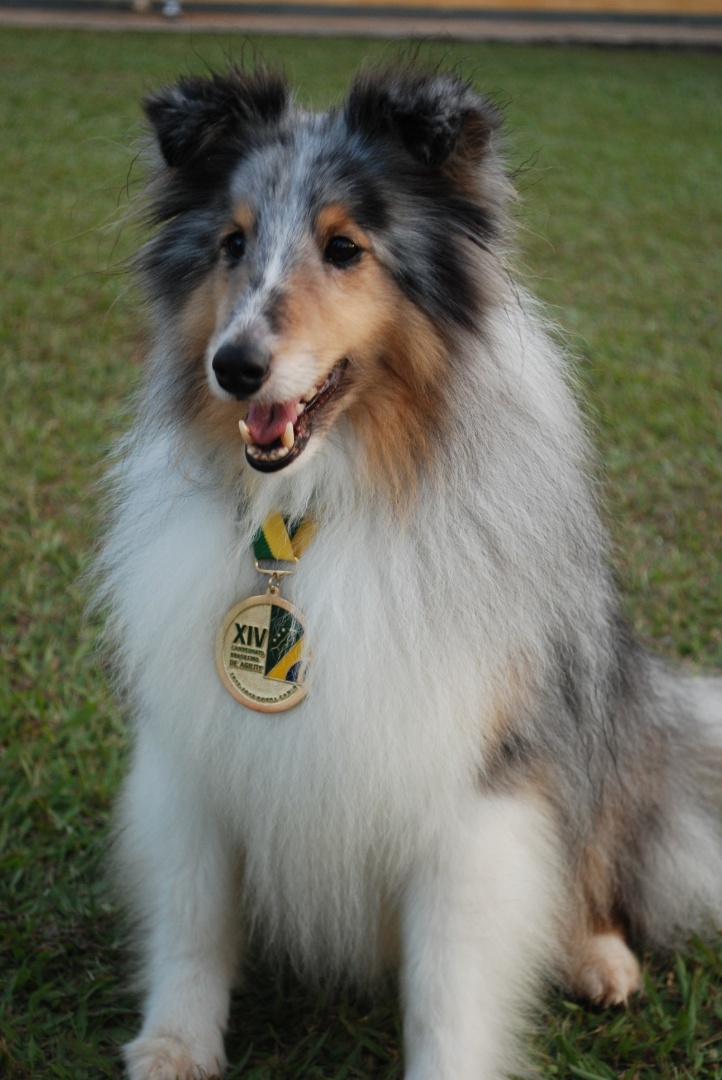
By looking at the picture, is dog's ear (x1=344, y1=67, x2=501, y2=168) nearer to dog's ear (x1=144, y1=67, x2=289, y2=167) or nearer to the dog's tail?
dog's ear (x1=144, y1=67, x2=289, y2=167)

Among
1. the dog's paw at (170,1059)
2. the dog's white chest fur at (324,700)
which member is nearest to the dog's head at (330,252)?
the dog's white chest fur at (324,700)

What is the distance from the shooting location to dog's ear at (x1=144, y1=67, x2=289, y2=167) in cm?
225

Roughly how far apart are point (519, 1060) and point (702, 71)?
1625cm

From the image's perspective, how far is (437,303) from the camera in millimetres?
2164

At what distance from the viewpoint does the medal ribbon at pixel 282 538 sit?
2.21m

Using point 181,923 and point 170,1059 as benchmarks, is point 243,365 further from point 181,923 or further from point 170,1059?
point 170,1059

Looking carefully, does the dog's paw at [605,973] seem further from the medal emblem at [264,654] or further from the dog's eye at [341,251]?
the dog's eye at [341,251]

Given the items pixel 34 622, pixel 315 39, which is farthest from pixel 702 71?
pixel 34 622

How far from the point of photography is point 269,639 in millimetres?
2178

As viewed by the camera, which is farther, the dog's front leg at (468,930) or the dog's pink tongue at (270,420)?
the dog's front leg at (468,930)

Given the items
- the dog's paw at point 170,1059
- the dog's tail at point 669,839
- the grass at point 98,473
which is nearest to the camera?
the dog's paw at point 170,1059

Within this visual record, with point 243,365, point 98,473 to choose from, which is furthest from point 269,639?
point 98,473

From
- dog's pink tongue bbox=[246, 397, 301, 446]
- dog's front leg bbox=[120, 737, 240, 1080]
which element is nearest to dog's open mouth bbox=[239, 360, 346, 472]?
dog's pink tongue bbox=[246, 397, 301, 446]

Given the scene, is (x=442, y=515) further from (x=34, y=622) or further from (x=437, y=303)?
(x=34, y=622)
